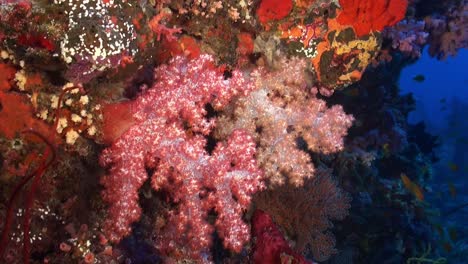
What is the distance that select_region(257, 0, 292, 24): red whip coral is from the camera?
4027mm

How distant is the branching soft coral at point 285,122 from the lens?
3650mm

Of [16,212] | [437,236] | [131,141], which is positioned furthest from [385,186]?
[16,212]

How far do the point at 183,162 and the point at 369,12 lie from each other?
282cm

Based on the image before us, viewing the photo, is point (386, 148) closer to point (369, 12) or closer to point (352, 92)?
point (352, 92)

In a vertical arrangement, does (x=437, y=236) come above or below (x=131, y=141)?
below

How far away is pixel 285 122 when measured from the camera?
3672mm

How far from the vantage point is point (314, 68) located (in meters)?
4.46

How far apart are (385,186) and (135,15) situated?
614 cm

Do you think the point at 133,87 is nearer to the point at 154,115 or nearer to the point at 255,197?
the point at 154,115

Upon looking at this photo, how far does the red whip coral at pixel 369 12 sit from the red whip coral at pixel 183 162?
1.89 metres

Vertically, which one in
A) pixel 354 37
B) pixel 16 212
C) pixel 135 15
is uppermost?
pixel 354 37

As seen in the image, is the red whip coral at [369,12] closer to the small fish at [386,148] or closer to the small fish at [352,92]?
the small fish at [352,92]

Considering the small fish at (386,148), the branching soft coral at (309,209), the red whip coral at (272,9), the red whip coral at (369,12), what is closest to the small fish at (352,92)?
the small fish at (386,148)

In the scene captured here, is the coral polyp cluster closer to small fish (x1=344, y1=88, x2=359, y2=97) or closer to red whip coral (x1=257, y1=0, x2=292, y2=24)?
red whip coral (x1=257, y1=0, x2=292, y2=24)
